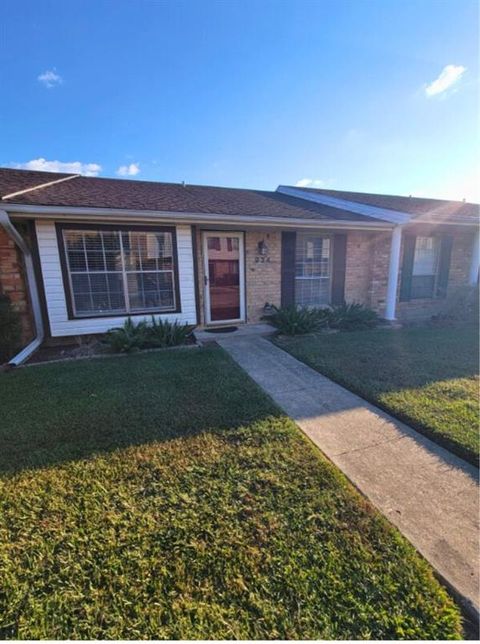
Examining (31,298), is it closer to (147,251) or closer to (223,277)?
(147,251)

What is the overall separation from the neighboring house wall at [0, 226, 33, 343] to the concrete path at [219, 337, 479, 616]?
4.98 metres


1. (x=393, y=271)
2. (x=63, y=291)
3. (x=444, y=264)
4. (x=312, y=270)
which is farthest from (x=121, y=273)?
(x=444, y=264)

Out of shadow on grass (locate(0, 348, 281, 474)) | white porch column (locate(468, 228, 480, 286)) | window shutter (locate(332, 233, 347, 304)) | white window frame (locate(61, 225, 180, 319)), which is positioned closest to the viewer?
shadow on grass (locate(0, 348, 281, 474))

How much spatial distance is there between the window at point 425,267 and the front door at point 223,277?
589 centimetres

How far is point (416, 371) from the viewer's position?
15.0 feet

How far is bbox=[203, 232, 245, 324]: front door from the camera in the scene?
23.3 feet

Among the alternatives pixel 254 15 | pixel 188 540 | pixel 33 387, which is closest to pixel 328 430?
pixel 188 540

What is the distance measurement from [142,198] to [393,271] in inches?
260

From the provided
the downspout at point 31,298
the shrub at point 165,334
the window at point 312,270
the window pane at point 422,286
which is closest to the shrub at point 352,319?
the window at point 312,270

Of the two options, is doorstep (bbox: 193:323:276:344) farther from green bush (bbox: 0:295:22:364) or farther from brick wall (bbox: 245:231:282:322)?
green bush (bbox: 0:295:22:364)

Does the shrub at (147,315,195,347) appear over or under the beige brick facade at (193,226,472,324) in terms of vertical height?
under

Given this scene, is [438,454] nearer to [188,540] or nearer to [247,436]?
[247,436]

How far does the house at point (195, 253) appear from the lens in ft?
18.8

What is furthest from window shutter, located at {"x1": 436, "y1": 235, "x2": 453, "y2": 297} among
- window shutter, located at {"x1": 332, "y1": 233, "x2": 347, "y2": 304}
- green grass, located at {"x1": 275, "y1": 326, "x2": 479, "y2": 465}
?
window shutter, located at {"x1": 332, "y1": 233, "x2": 347, "y2": 304}
